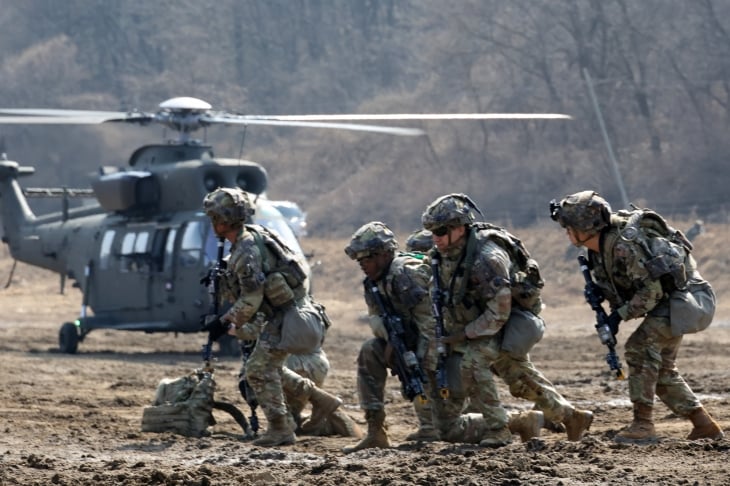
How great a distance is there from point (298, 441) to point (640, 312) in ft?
8.95

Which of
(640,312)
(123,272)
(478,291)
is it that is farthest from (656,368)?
(123,272)

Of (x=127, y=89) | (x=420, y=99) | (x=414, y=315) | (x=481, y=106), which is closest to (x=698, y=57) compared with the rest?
(x=481, y=106)

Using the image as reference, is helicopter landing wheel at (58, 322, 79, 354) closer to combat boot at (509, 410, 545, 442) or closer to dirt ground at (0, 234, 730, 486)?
dirt ground at (0, 234, 730, 486)

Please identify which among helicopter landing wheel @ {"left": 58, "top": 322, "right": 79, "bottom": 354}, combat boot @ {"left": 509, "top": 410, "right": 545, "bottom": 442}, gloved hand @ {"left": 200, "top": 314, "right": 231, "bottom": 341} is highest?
gloved hand @ {"left": 200, "top": 314, "right": 231, "bottom": 341}

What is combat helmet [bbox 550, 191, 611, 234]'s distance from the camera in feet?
28.5

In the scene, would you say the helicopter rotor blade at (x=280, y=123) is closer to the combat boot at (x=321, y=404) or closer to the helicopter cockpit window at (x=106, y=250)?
the helicopter cockpit window at (x=106, y=250)

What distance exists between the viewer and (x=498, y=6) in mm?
42906

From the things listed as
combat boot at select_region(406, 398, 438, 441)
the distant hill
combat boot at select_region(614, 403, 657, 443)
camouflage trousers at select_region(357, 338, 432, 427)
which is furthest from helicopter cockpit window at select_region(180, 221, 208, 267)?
the distant hill

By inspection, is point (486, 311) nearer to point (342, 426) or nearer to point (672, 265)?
point (672, 265)

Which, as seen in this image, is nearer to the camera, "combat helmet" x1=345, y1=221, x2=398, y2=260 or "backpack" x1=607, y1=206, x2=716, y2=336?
"backpack" x1=607, y1=206, x2=716, y2=336

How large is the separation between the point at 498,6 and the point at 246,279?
3425 centimetres

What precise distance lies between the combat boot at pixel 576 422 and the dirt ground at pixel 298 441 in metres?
0.11

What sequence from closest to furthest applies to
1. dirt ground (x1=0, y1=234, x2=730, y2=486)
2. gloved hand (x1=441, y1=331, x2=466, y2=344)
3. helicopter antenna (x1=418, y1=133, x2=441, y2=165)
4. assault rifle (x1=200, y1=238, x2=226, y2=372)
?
dirt ground (x1=0, y1=234, x2=730, y2=486) < gloved hand (x1=441, y1=331, x2=466, y2=344) < assault rifle (x1=200, y1=238, x2=226, y2=372) < helicopter antenna (x1=418, y1=133, x2=441, y2=165)

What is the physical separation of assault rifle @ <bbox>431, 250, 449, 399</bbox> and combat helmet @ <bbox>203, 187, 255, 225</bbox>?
1592 mm
